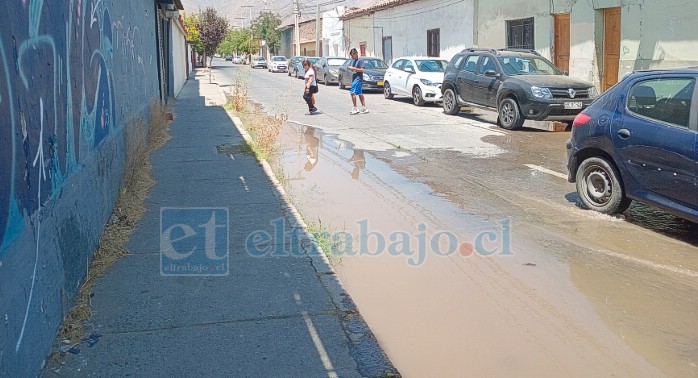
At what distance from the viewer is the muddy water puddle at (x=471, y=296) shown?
396 cm

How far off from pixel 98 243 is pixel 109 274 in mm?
586

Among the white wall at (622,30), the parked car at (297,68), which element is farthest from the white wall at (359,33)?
the white wall at (622,30)

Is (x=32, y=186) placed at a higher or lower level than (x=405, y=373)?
higher

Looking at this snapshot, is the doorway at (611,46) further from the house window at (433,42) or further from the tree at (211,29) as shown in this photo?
the tree at (211,29)

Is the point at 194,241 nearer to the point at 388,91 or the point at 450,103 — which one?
the point at 450,103

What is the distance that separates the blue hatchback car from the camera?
5.73 m

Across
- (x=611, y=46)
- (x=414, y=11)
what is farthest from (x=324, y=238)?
(x=414, y=11)

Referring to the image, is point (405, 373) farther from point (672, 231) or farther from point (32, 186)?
point (672, 231)

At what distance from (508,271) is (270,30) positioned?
220ft

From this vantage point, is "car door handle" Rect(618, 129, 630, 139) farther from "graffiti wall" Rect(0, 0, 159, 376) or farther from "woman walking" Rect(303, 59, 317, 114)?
"woman walking" Rect(303, 59, 317, 114)

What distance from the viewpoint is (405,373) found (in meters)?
3.85

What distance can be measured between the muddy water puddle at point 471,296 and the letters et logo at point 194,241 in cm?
101

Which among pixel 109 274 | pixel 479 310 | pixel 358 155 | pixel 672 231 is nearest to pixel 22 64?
pixel 109 274

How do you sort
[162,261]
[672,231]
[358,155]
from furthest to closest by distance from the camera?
[358,155], [672,231], [162,261]
